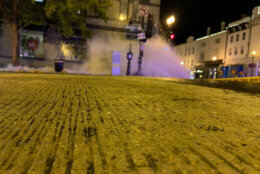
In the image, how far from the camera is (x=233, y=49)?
31828 millimetres

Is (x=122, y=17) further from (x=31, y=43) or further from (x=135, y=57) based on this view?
(x=31, y=43)

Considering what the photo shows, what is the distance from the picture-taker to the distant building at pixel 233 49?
90.6ft

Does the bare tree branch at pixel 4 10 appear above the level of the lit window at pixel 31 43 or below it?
above

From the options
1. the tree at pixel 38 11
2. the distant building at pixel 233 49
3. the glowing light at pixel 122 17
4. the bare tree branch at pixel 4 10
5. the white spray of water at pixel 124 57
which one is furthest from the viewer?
the distant building at pixel 233 49

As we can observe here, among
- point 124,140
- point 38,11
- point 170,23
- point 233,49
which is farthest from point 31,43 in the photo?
point 233,49

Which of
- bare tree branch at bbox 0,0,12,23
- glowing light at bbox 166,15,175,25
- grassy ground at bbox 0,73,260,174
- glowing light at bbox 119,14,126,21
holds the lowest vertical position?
grassy ground at bbox 0,73,260,174

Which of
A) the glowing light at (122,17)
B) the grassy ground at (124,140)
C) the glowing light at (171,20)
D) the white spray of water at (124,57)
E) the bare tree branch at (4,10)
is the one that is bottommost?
the grassy ground at (124,140)

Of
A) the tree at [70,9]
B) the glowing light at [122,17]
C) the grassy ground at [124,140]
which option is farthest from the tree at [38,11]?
the grassy ground at [124,140]

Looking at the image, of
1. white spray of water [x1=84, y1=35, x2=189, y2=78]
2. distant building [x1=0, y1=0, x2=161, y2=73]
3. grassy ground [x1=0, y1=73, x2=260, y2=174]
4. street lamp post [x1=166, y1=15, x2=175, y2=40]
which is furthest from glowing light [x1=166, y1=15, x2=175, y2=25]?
grassy ground [x1=0, y1=73, x2=260, y2=174]

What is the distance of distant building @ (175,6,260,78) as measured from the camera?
2761cm

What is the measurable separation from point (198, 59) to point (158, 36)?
76.9 ft

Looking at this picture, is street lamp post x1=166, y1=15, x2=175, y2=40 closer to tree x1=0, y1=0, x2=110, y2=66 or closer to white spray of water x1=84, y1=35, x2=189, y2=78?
white spray of water x1=84, y1=35, x2=189, y2=78

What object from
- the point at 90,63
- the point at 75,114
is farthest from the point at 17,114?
the point at 90,63

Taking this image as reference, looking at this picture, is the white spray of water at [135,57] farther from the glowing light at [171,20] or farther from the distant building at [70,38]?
the glowing light at [171,20]
